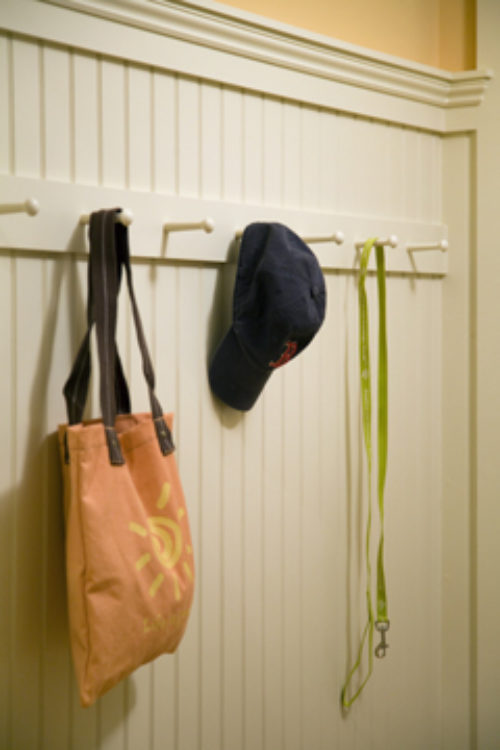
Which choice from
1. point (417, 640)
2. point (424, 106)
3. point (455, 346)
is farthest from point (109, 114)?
point (417, 640)

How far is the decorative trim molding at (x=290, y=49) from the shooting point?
116 cm

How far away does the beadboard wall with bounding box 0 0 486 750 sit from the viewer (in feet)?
3.51

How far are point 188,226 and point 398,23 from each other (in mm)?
810

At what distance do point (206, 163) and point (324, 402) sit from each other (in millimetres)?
499

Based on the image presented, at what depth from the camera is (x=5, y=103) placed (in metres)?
1.03

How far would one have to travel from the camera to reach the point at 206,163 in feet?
4.17

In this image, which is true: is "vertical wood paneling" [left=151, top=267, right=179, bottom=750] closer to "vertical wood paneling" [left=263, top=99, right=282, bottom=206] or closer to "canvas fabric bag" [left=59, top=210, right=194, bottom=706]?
"canvas fabric bag" [left=59, top=210, right=194, bottom=706]

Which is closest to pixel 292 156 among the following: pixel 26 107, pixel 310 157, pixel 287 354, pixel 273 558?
pixel 310 157

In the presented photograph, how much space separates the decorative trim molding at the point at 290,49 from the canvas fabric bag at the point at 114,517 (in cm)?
34

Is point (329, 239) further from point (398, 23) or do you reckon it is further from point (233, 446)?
point (398, 23)

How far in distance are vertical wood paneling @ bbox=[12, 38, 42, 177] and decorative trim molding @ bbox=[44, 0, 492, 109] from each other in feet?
0.27

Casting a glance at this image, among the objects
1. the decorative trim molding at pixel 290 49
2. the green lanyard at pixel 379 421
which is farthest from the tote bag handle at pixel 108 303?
the green lanyard at pixel 379 421

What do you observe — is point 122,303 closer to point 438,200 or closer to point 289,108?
point 289,108

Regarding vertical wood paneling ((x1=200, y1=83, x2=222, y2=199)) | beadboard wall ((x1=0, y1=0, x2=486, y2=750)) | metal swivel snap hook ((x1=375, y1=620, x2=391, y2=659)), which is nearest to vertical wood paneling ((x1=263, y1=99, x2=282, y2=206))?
beadboard wall ((x1=0, y1=0, x2=486, y2=750))
